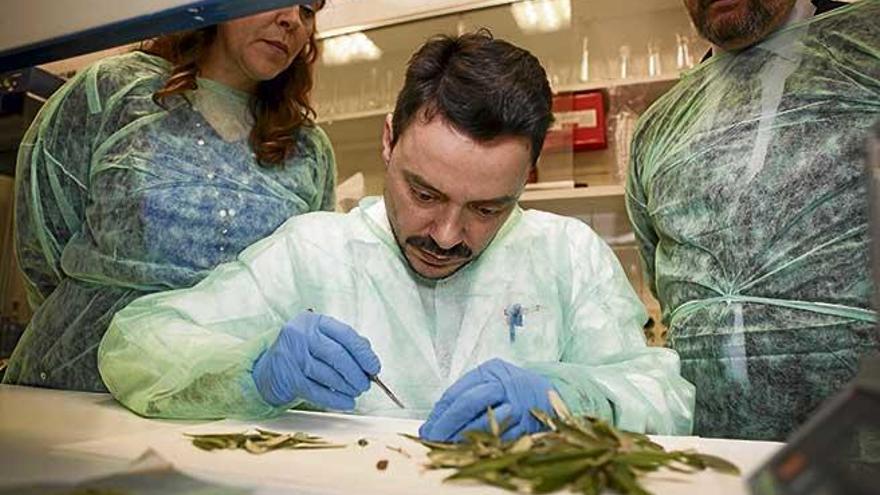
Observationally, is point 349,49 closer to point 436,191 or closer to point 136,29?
point 436,191

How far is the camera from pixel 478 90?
4.06 feet

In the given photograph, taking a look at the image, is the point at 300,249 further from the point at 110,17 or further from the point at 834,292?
the point at 834,292

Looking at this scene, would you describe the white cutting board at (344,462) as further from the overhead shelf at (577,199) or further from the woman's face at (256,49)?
the overhead shelf at (577,199)

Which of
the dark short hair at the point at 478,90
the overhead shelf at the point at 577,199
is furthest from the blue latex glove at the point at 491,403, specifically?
the overhead shelf at the point at 577,199

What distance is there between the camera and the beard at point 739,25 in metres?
1.37

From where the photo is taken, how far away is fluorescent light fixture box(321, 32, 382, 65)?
2.54 m

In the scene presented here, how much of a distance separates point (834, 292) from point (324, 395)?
2.85 ft

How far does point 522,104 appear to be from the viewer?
4.06 ft

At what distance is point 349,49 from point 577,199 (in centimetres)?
103

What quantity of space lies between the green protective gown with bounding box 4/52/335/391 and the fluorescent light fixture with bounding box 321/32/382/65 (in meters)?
1.11

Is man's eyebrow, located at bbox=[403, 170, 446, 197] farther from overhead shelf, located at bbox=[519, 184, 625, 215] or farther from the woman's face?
overhead shelf, located at bbox=[519, 184, 625, 215]

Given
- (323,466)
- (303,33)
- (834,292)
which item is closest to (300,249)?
(303,33)

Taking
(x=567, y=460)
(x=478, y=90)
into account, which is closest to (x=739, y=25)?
(x=478, y=90)

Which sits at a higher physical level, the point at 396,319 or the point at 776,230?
the point at 776,230
